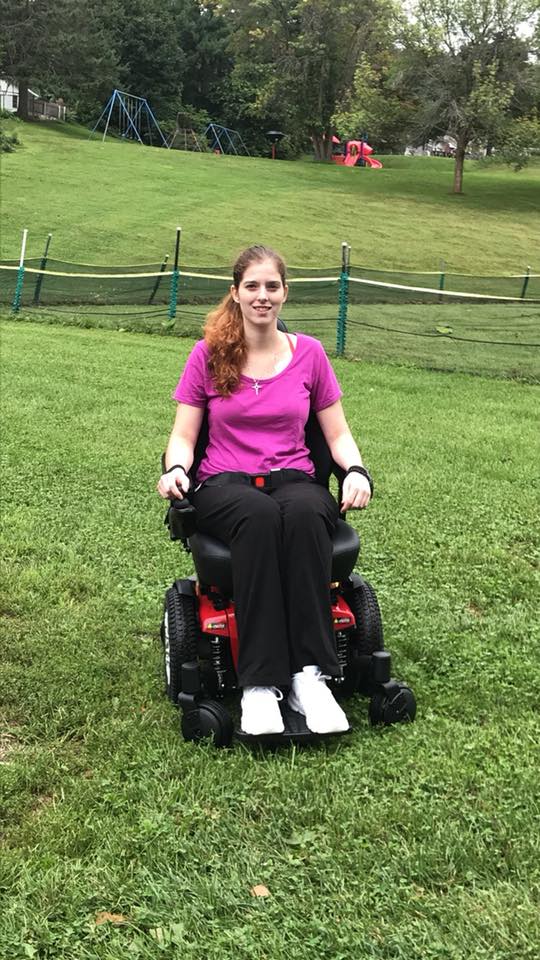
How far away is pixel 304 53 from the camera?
47188 millimetres

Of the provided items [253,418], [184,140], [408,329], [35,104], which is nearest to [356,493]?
[253,418]

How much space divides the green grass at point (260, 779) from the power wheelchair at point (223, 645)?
66 mm

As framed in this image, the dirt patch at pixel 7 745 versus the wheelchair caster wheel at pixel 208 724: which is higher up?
the wheelchair caster wheel at pixel 208 724

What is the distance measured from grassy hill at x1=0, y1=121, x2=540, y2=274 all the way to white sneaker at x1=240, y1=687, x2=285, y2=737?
1609 centimetres

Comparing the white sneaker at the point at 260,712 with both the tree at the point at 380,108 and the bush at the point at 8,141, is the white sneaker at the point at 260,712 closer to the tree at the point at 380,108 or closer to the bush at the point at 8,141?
the bush at the point at 8,141

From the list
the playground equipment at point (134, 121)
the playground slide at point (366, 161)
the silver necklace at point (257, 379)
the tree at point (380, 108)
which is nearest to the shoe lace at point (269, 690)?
the silver necklace at point (257, 379)

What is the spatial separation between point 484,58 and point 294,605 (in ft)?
123

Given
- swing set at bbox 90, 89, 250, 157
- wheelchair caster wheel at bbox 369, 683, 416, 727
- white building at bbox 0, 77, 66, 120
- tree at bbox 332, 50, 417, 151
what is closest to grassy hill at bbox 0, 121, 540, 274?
tree at bbox 332, 50, 417, 151

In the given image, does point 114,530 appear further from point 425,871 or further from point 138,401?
point 138,401

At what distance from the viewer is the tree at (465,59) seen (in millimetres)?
33875

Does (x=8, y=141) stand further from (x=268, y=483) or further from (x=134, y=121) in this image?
(x=268, y=483)

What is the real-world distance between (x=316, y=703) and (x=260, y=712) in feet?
0.54

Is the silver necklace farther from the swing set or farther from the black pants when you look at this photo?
the swing set

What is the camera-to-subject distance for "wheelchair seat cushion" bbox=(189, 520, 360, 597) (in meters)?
2.52
